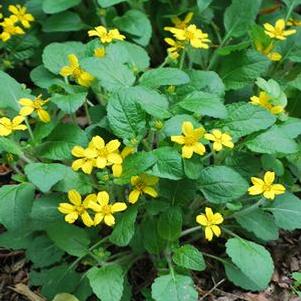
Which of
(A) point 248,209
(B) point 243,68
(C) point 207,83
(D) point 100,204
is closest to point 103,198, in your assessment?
(D) point 100,204

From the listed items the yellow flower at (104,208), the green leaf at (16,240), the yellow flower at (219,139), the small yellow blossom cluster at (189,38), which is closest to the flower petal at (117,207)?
the yellow flower at (104,208)

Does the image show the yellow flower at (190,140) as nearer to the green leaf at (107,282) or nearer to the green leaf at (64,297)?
the green leaf at (107,282)

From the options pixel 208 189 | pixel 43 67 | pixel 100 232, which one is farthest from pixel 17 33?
pixel 208 189

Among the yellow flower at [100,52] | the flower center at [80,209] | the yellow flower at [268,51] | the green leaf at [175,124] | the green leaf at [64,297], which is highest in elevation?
the yellow flower at [100,52]

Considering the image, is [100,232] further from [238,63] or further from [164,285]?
[238,63]

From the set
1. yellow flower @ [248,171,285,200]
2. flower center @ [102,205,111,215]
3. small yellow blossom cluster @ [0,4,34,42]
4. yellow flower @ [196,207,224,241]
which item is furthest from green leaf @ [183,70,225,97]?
small yellow blossom cluster @ [0,4,34,42]

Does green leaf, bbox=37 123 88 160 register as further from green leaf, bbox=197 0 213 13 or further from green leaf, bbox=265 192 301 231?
green leaf, bbox=197 0 213 13

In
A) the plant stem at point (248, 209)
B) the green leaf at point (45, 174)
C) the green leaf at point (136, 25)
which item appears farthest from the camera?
the green leaf at point (136, 25)
